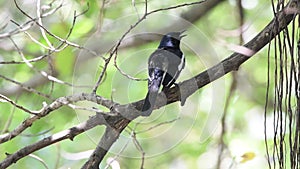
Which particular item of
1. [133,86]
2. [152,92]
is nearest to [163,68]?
[152,92]

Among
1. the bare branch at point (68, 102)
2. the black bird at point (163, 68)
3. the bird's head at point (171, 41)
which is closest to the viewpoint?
the bare branch at point (68, 102)

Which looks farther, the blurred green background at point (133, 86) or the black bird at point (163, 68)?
the blurred green background at point (133, 86)

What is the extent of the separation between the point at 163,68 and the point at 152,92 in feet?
0.82

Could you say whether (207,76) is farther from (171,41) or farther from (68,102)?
(171,41)

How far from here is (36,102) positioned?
2.75m

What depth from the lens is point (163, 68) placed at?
6.60ft

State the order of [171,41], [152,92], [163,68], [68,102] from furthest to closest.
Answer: [171,41]
[163,68]
[152,92]
[68,102]

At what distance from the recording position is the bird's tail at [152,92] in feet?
5.45

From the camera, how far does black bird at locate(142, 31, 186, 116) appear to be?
5.68 ft

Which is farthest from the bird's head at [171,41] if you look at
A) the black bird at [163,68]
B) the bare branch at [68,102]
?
the bare branch at [68,102]

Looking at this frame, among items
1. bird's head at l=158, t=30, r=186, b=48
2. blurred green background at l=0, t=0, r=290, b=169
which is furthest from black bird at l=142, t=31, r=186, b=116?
blurred green background at l=0, t=0, r=290, b=169

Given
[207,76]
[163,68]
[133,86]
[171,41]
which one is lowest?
[207,76]

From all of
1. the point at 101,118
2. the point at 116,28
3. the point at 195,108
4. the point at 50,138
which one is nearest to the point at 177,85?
the point at 101,118

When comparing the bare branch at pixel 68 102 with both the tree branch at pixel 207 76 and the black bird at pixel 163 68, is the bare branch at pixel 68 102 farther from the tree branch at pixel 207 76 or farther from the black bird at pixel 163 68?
the black bird at pixel 163 68
